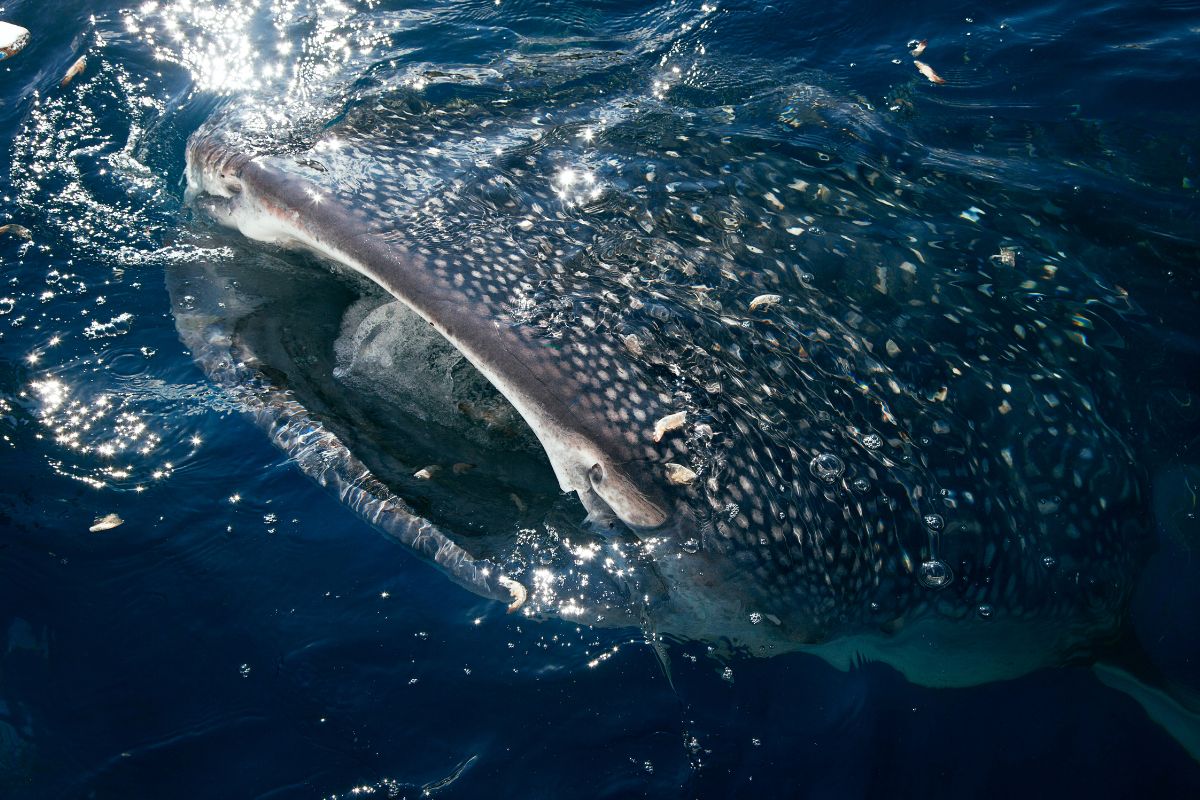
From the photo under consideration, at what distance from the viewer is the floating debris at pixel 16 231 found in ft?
16.0

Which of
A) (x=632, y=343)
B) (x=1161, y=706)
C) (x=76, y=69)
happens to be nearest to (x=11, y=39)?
(x=76, y=69)

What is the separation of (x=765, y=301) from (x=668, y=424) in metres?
1.14

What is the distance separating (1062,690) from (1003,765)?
1.76 ft

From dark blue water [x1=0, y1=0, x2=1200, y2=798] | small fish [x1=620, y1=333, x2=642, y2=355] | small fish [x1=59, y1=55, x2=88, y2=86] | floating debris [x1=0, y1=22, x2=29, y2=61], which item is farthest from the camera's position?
floating debris [x1=0, y1=22, x2=29, y2=61]

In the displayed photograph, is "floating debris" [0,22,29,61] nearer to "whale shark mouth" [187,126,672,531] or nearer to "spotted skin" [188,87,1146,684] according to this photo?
"spotted skin" [188,87,1146,684]

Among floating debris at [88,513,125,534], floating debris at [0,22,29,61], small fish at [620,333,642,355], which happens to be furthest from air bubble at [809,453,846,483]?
floating debris at [0,22,29,61]

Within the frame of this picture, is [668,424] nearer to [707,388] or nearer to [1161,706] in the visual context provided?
[707,388]

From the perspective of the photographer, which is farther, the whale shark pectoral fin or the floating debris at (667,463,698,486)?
the whale shark pectoral fin

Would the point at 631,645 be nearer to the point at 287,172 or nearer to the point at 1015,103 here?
the point at 287,172

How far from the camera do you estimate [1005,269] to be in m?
4.43

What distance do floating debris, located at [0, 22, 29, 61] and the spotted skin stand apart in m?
3.59

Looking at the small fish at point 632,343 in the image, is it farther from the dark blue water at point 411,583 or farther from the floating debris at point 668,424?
the dark blue water at point 411,583

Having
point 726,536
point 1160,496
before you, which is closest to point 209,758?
point 726,536

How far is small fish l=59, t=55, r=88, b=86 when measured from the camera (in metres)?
6.18
